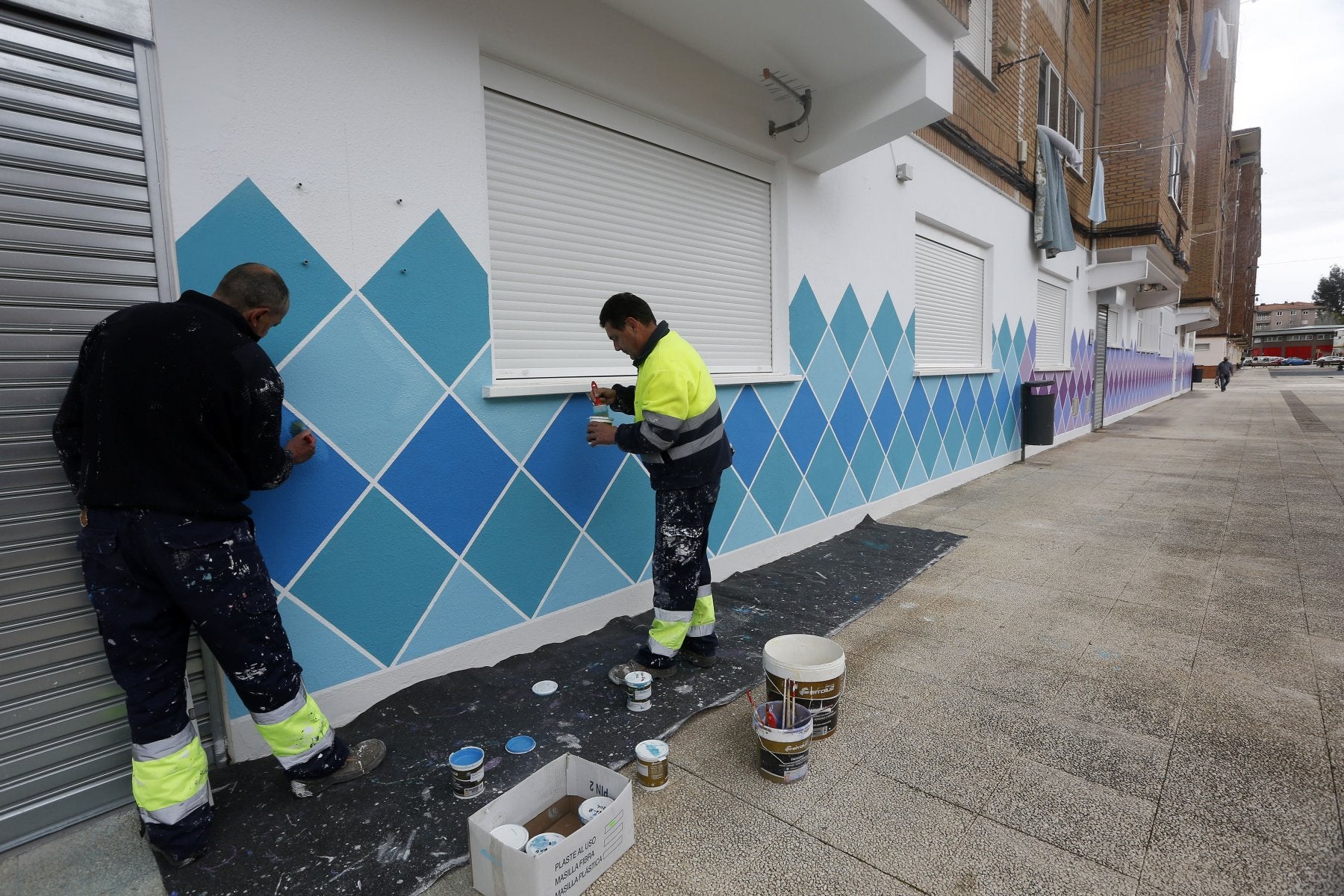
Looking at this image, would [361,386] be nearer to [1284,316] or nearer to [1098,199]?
[1098,199]

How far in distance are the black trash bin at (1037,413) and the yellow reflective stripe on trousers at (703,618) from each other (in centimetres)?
A: 798

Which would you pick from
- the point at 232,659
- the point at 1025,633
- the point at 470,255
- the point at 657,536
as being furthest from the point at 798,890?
the point at 470,255

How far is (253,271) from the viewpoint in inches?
80.8

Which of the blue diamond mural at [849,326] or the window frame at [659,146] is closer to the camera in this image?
the window frame at [659,146]

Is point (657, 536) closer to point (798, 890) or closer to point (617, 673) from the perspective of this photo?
point (617, 673)

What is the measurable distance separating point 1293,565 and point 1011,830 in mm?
3917

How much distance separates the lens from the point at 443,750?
2.38 meters

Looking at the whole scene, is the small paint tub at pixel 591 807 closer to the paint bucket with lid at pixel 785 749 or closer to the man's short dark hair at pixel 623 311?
the paint bucket with lid at pixel 785 749

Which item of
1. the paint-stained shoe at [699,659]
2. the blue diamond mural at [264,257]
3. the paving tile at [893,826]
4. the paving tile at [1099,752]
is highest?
the blue diamond mural at [264,257]

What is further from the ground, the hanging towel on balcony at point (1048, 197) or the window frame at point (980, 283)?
the hanging towel on balcony at point (1048, 197)

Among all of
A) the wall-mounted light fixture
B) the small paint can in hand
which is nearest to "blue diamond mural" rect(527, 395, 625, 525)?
the small paint can in hand

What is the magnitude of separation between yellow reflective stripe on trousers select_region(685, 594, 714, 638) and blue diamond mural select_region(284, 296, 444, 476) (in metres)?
1.51

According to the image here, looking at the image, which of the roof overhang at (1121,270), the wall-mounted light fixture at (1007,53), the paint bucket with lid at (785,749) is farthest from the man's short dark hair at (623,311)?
the roof overhang at (1121,270)

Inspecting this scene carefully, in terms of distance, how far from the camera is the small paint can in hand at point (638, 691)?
2.60 m
